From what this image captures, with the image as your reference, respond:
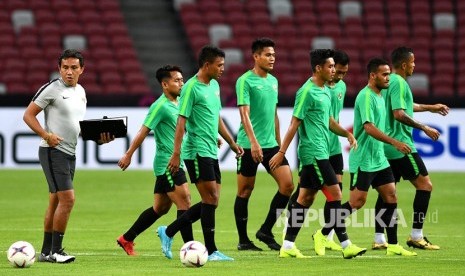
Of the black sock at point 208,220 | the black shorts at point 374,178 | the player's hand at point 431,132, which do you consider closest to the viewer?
the black sock at point 208,220

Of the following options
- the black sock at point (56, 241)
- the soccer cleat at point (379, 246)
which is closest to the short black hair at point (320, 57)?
the soccer cleat at point (379, 246)

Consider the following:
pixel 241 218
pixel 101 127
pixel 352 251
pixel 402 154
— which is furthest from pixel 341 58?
pixel 101 127

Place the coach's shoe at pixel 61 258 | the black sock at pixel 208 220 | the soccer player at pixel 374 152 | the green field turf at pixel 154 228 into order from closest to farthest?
the green field turf at pixel 154 228, the coach's shoe at pixel 61 258, the black sock at pixel 208 220, the soccer player at pixel 374 152

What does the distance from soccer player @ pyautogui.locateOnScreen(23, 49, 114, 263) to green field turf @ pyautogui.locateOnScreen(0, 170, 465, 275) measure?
382mm

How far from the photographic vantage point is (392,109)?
494 inches

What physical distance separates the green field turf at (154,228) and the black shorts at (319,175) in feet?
2.43

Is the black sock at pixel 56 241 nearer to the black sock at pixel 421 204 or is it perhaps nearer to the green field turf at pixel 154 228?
the green field turf at pixel 154 228

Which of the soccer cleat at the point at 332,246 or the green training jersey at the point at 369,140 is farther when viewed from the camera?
the soccer cleat at the point at 332,246

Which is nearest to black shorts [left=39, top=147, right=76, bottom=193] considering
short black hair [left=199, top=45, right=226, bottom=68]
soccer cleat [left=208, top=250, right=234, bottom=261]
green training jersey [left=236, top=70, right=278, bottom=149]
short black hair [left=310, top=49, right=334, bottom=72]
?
soccer cleat [left=208, top=250, right=234, bottom=261]

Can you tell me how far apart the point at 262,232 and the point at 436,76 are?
15.8m

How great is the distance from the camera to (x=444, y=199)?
59.9 ft

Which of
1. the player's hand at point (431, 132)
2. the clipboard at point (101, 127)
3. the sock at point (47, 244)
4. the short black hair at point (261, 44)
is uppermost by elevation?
the short black hair at point (261, 44)

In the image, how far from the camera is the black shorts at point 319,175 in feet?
36.9

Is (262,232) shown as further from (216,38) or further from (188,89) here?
(216,38)
